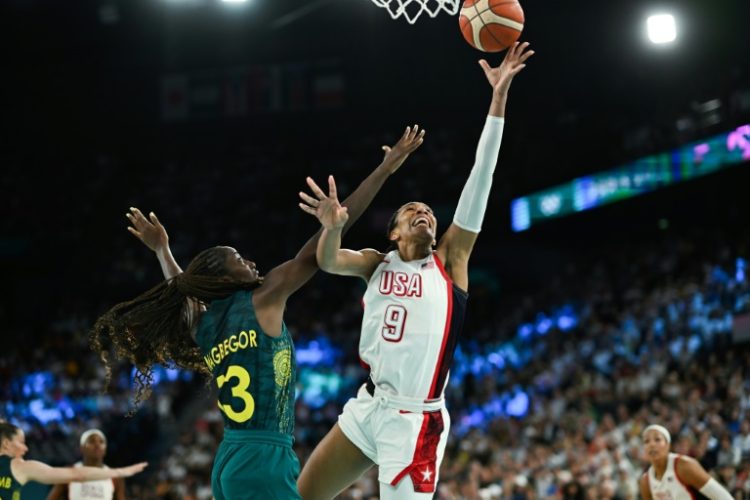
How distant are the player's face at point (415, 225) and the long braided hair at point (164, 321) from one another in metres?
1.00

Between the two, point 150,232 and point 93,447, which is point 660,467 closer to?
point 150,232

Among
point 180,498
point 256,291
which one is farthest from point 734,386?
point 256,291

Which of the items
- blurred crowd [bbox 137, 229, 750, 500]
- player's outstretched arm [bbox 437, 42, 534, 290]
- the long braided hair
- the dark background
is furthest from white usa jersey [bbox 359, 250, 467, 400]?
the dark background

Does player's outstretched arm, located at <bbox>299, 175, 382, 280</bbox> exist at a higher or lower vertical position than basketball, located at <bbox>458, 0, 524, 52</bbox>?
lower

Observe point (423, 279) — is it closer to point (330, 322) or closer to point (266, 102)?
point (330, 322)

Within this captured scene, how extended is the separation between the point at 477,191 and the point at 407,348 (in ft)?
2.94

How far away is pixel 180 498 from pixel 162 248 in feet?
38.3

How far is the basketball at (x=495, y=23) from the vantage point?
6664mm

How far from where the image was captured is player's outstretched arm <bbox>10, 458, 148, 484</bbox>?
24.7 feet

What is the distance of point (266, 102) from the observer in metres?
27.8

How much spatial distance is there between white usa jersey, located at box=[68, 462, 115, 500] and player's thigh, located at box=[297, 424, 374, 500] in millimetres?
4461

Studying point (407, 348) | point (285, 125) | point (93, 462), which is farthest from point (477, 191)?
point (285, 125)

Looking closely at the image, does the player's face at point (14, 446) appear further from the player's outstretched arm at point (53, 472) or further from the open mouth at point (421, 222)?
the open mouth at point (421, 222)

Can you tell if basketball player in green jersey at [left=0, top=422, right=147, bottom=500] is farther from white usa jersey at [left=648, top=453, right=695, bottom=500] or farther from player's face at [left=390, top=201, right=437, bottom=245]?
white usa jersey at [left=648, top=453, right=695, bottom=500]
